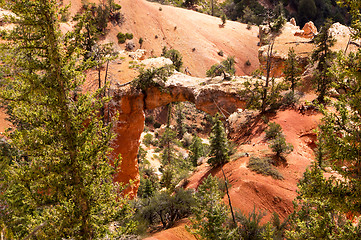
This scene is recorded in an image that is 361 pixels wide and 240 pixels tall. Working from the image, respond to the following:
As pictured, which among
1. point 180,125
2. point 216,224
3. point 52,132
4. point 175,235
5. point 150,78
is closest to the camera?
point 52,132

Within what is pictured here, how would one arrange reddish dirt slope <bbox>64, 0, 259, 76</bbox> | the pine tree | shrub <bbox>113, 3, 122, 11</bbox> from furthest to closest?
reddish dirt slope <bbox>64, 0, 259, 76</bbox>
shrub <bbox>113, 3, 122, 11</bbox>
the pine tree

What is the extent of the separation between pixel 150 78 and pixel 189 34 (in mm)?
50984

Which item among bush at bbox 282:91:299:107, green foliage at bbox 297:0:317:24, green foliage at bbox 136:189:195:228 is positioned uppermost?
green foliage at bbox 297:0:317:24

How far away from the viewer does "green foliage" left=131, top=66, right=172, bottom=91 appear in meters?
21.7

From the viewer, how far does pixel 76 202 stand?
7500mm

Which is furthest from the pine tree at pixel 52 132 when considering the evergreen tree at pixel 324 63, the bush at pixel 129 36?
the bush at pixel 129 36

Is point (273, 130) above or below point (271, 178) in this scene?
above

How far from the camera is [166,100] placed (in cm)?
2305

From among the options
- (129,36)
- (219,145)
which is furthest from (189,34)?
(219,145)

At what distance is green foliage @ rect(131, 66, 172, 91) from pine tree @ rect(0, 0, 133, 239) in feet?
45.9

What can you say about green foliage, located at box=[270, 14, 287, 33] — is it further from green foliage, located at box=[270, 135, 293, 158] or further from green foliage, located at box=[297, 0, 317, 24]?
green foliage, located at box=[297, 0, 317, 24]

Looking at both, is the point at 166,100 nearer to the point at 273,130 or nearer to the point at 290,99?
the point at 273,130

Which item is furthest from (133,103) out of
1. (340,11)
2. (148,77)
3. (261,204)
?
(340,11)

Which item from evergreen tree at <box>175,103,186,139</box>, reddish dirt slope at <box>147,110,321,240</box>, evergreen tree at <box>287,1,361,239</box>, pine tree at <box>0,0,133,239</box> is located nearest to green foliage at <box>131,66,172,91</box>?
reddish dirt slope at <box>147,110,321,240</box>
